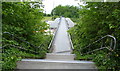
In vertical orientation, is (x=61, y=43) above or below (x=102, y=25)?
below

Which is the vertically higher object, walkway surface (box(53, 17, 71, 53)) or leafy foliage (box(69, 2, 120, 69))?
leafy foliage (box(69, 2, 120, 69))

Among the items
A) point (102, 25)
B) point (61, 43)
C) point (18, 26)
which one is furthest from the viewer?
point (61, 43)

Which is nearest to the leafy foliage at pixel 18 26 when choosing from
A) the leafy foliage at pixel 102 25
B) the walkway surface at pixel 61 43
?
the leafy foliage at pixel 102 25

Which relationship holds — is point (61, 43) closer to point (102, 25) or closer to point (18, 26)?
point (18, 26)

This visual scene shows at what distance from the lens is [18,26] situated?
4.97 metres

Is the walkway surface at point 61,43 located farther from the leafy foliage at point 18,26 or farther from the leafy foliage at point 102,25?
the leafy foliage at point 102,25

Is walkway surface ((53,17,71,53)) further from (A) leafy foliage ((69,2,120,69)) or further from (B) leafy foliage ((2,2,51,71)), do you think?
(A) leafy foliage ((69,2,120,69))

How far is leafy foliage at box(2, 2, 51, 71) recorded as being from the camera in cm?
348

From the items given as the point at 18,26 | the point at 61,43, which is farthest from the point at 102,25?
the point at 61,43

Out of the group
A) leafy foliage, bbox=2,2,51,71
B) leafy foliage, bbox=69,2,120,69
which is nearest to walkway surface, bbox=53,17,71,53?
leafy foliage, bbox=2,2,51,71

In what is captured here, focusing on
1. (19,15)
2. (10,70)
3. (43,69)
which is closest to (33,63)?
(43,69)

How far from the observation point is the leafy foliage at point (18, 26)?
11.4 ft

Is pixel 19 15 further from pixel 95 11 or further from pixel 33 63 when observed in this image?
pixel 95 11

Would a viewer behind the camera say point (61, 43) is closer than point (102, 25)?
No
